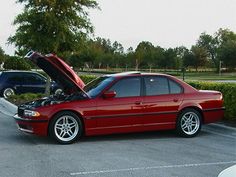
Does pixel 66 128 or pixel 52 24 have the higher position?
pixel 52 24

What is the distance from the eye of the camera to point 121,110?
937 cm

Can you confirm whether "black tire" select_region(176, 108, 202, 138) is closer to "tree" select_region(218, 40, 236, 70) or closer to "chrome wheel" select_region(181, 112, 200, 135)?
"chrome wheel" select_region(181, 112, 200, 135)

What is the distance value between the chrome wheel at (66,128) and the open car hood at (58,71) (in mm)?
915

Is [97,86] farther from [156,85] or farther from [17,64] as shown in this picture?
[17,64]

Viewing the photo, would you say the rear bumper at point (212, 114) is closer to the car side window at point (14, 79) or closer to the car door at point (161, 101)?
the car door at point (161, 101)

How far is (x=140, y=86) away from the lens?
32.1 feet

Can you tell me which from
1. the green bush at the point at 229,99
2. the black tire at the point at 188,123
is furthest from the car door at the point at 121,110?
the green bush at the point at 229,99

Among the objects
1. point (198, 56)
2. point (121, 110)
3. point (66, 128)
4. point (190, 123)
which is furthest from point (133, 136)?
point (198, 56)

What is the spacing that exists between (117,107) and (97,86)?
0.84 m

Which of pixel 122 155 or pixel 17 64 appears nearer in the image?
pixel 122 155

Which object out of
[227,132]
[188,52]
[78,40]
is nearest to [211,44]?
[188,52]

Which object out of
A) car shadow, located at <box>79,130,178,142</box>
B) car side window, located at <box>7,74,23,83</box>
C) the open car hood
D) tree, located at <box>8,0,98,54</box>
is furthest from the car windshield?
car side window, located at <box>7,74,23,83</box>

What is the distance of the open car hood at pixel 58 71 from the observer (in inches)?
397

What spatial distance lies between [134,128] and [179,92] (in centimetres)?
132
